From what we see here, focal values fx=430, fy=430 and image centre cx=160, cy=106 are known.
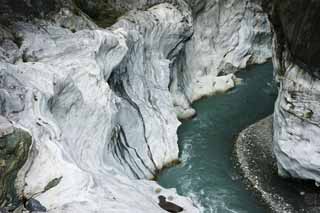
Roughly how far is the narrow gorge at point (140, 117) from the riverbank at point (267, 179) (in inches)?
1.7

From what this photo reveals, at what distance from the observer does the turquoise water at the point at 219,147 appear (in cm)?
1506

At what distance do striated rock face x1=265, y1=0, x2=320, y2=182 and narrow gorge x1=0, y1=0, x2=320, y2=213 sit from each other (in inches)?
1.6

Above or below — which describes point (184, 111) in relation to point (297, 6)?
below

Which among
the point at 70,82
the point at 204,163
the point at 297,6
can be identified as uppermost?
the point at 297,6

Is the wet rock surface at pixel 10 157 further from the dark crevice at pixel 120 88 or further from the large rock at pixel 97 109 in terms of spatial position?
the dark crevice at pixel 120 88

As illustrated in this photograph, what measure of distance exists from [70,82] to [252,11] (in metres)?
A: 19.5

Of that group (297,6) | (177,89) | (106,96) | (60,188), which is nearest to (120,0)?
(177,89)

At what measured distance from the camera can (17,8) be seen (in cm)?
1559

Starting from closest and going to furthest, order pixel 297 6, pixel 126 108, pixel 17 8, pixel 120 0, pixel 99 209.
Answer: pixel 99 209, pixel 297 6, pixel 17 8, pixel 126 108, pixel 120 0

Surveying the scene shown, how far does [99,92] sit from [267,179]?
697 cm

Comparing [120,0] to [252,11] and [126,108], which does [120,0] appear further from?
[252,11]

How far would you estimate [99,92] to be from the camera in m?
14.5

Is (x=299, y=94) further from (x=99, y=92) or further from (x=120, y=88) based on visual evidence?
(x=120, y=88)

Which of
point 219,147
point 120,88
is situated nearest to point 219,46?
point 219,147
